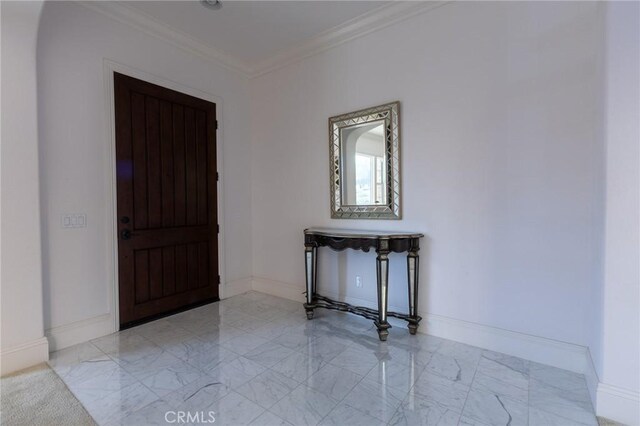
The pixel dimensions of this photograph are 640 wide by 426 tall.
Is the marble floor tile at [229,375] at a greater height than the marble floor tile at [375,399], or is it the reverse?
the marble floor tile at [229,375]

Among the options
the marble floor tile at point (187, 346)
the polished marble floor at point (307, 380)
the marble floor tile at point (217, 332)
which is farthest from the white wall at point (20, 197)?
the marble floor tile at point (217, 332)

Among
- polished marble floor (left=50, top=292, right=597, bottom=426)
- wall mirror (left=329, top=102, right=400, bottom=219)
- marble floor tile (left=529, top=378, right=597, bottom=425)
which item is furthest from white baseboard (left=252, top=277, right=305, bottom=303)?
marble floor tile (left=529, top=378, right=597, bottom=425)

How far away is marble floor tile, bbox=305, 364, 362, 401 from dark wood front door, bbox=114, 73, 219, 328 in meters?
1.95

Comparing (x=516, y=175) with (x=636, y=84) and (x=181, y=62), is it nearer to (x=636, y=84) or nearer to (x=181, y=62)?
(x=636, y=84)

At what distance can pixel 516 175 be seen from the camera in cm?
221

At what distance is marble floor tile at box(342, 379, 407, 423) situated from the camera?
1657mm

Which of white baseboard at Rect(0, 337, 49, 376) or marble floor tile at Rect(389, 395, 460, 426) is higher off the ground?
white baseboard at Rect(0, 337, 49, 376)

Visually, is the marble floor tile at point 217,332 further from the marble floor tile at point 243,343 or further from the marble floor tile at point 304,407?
the marble floor tile at point 304,407

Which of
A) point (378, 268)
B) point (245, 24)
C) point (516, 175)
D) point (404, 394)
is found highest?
point (245, 24)

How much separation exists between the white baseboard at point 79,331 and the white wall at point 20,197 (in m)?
0.19

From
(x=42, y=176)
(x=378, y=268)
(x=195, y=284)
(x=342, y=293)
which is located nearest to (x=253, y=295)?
A: (x=195, y=284)

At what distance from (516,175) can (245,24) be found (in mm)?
2814

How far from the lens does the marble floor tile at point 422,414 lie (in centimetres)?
158

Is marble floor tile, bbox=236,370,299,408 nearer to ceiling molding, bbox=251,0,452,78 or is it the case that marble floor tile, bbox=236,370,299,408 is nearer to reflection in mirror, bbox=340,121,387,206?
reflection in mirror, bbox=340,121,387,206
